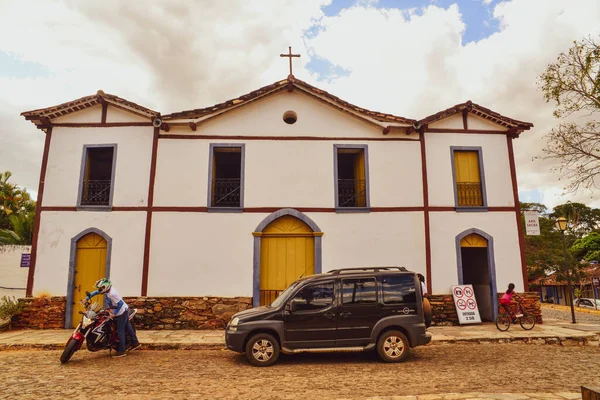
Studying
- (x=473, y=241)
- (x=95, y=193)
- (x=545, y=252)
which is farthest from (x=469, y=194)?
(x=545, y=252)

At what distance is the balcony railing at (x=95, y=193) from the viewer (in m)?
11.8

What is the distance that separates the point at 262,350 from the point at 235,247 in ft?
15.8

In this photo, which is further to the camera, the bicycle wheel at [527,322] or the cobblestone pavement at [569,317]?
the cobblestone pavement at [569,317]

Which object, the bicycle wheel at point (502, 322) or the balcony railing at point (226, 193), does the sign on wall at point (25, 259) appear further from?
the bicycle wheel at point (502, 322)

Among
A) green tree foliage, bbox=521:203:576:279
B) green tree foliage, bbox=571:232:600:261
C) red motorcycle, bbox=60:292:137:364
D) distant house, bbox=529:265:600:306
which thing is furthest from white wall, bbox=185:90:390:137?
green tree foliage, bbox=571:232:600:261

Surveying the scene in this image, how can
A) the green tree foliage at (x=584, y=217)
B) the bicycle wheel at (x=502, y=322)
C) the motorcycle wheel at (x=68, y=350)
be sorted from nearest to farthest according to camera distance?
the motorcycle wheel at (x=68, y=350), the bicycle wheel at (x=502, y=322), the green tree foliage at (x=584, y=217)

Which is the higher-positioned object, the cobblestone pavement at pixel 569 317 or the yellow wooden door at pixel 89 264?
the yellow wooden door at pixel 89 264

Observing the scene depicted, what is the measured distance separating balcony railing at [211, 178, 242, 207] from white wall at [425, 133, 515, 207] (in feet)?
20.3

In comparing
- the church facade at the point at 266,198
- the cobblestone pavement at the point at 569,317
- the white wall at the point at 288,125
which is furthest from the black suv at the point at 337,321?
the cobblestone pavement at the point at 569,317

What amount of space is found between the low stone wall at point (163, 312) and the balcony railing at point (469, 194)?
7535 millimetres

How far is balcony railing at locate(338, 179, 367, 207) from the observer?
12328 mm

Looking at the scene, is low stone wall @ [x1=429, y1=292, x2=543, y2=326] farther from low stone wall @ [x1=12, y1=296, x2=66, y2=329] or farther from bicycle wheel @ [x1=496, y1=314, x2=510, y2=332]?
low stone wall @ [x1=12, y1=296, x2=66, y2=329]

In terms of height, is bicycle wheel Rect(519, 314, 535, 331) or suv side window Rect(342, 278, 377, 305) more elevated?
suv side window Rect(342, 278, 377, 305)

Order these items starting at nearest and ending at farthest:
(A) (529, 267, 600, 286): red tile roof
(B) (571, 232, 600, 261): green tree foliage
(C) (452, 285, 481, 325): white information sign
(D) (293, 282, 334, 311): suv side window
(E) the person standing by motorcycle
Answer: (D) (293, 282, 334, 311): suv side window
(E) the person standing by motorcycle
(C) (452, 285, 481, 325): white information sign
(A) (529, 267, 600, 286): red tile roof
(B) (571, 232, 600, 261): green tree foliage
